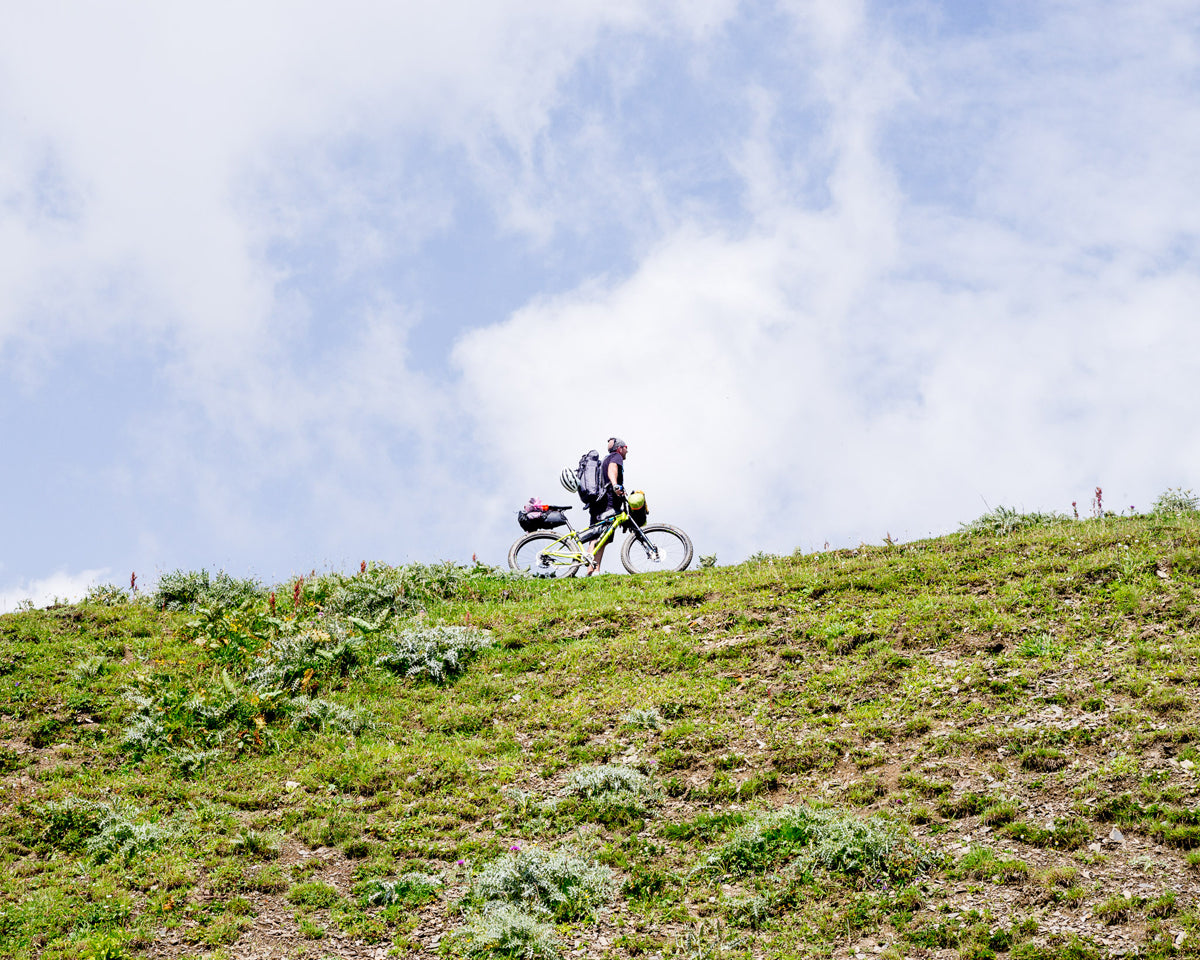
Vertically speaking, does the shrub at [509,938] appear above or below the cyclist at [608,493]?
below

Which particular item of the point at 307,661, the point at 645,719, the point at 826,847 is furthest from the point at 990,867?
the point at 307,661

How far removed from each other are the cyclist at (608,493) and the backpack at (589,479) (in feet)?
0.25

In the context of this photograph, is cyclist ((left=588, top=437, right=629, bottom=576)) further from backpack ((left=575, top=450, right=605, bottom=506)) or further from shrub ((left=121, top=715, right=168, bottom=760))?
shrub ((left=121, top=715, right=168, bottom=760))

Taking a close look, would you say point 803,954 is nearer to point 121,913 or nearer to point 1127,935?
point 1127,935

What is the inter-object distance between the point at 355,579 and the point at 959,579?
11.0 m

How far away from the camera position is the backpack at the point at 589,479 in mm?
22156

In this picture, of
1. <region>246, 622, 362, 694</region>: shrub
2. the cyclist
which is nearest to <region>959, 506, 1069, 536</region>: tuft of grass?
the cyclist

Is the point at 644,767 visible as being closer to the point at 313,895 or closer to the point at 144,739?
the point at 313,895

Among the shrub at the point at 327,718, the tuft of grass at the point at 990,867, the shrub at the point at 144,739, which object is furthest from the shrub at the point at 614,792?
the shrub at the point at 144,739

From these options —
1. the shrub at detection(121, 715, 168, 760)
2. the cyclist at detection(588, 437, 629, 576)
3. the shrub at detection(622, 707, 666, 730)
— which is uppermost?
the cyclist at detection(588, 437, 629, 576)

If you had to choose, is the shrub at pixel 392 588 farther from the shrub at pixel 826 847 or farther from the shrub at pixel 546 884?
the shrub at pixel 826 847

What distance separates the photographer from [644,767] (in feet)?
39.9

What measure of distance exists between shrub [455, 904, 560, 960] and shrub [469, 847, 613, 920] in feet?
1.02

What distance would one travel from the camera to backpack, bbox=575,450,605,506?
2216 centimetres
